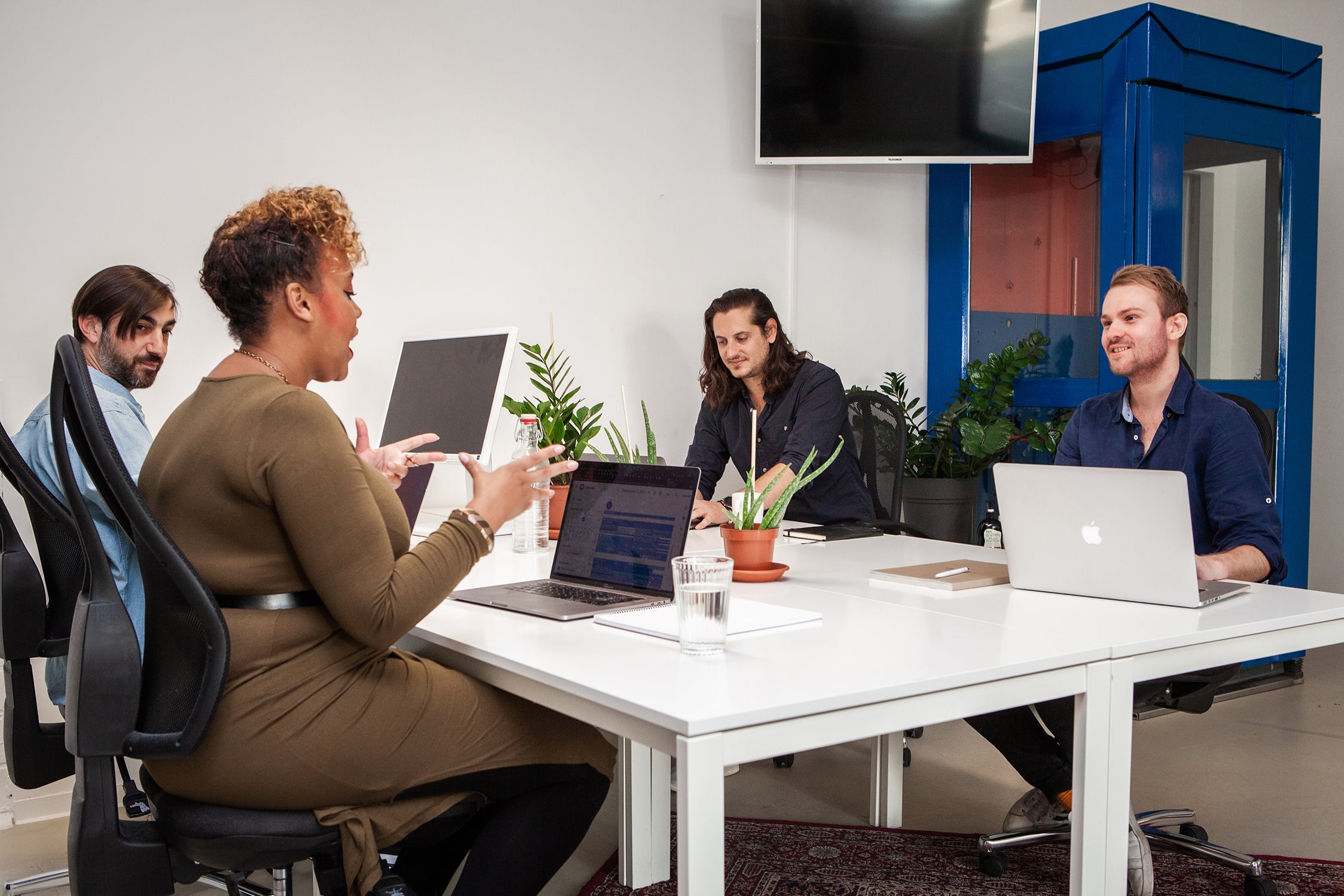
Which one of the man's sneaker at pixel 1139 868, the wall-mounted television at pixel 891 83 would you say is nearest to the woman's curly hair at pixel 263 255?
the man's sneaker at pixel 1139 868

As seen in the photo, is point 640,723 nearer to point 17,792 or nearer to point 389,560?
point 389,560

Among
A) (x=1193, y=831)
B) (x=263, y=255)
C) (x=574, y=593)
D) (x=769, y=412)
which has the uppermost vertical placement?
(x=263, y=255)

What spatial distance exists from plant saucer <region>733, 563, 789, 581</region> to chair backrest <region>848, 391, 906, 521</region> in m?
1.28

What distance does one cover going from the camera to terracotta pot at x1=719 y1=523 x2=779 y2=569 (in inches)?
80.6

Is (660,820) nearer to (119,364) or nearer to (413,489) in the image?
(413,489)

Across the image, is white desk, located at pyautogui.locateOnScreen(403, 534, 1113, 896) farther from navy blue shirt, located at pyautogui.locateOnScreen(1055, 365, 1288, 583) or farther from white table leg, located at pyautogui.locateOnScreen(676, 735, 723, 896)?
navy blue shirt, located at pyautogui.locateOnScreen(1055, 365, 1288, 583)

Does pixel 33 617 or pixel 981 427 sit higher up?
pixel 981 427

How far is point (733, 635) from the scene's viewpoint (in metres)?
1.54

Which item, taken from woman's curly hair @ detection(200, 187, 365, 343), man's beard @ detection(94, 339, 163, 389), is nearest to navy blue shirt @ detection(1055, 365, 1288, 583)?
woman's curly hair @ detection(200, 187, 365, 343)

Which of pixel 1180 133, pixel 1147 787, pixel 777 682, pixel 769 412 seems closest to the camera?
pixel 777 682

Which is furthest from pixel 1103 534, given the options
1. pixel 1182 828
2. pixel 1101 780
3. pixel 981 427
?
pixel 981 427

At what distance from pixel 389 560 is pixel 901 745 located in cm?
167

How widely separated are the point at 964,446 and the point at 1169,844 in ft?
6.26

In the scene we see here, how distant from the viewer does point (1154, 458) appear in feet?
7.72
